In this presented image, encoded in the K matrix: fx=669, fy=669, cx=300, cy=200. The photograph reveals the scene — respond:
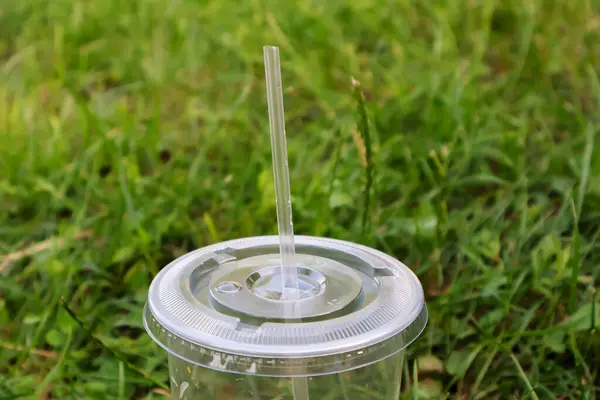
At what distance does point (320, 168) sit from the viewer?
6.22 feet

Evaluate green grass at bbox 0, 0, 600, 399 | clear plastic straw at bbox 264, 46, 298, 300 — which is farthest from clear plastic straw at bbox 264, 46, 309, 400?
green grass at bbox 0, 0, 600, 399

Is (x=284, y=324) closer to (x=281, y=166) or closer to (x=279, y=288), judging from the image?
(x=279, y=288)

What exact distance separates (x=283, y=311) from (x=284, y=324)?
5cm

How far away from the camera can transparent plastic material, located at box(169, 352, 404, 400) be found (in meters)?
0.87

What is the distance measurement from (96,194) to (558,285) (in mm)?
1199

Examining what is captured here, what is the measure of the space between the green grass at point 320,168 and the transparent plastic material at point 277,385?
32cm

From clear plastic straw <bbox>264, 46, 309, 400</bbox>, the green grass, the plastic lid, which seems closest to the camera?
the plastic lid

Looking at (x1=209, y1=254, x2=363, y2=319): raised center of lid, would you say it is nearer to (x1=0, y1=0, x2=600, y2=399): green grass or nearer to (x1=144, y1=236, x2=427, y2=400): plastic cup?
(x1=144, y1=236, x2=427, y2=400): plastic cup

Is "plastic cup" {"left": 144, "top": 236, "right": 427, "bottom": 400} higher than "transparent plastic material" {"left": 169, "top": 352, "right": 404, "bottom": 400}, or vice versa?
"plastic cup" {"left": 144, "top": 236, "right": 427, "bottom": 400}

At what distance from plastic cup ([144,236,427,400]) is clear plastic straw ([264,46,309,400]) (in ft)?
0.04

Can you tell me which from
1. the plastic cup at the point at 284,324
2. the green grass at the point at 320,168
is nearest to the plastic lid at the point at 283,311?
the plastic cup at the point at 284,324

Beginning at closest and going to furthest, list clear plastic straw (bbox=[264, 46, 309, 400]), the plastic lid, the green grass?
1. the plastic lid
2. clear plastic straw (bbox=[264, 46, 309, 400])
3. the green grass

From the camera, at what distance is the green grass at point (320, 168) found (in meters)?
1.33

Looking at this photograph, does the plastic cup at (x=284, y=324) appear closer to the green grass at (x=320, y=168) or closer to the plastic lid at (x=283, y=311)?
the plastic lid at (x=283, y=311)
